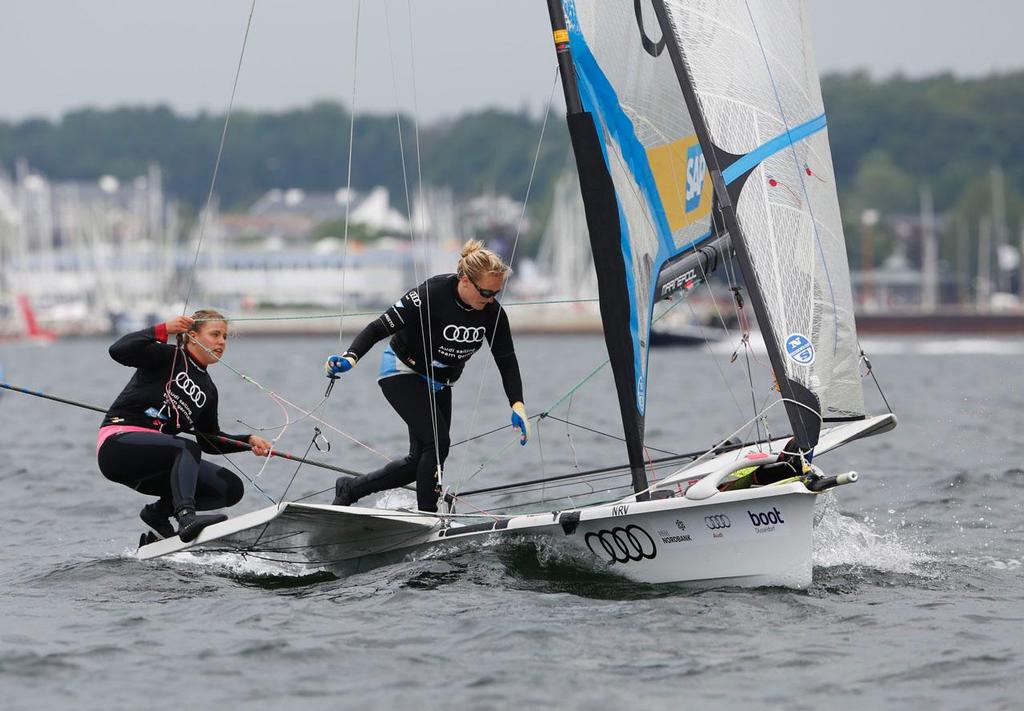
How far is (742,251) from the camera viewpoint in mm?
7512

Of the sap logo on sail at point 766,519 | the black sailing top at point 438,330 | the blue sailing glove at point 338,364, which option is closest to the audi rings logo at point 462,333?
the black sailing top at point 438,330

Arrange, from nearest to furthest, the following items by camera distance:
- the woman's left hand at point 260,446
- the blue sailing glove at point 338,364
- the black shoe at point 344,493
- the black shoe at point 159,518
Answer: the blue sailing glove at point 338,364 < the woman's left hand at point 260,446 < the black shoe at point 159,518 < the black shoe at point 344,493

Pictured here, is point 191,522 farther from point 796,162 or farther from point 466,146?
point 466,146

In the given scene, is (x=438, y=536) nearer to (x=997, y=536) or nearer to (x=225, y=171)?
(x=997, y=536)

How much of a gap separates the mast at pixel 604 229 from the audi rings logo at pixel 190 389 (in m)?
2.05

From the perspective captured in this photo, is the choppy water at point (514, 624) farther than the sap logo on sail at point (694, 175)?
No

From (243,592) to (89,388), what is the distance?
66.1 feet

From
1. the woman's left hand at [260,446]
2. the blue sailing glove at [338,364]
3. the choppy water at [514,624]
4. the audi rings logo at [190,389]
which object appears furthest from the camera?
the woman's left hand at [260,446]

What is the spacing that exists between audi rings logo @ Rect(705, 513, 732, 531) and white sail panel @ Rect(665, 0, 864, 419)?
0.90 meters

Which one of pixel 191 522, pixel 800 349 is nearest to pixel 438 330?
pixel 191 522

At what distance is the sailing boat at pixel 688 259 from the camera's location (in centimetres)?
712

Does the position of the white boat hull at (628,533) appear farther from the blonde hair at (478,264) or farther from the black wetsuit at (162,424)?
the blonde hair at (478,264)

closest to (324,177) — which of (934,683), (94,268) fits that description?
(94,268)

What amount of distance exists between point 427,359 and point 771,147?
2081mm
